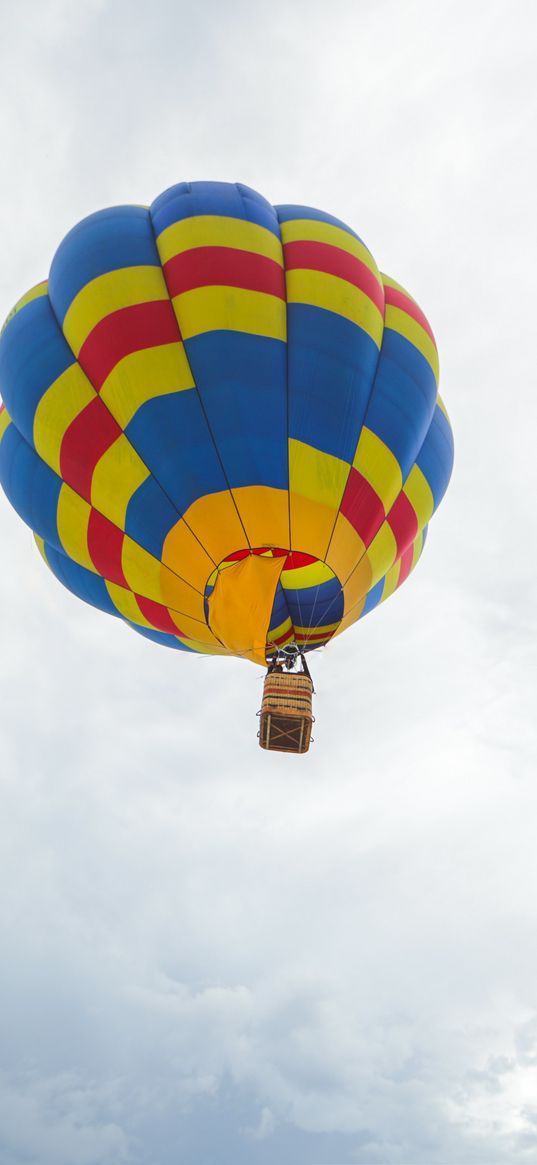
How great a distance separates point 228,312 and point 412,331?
6.26 feet

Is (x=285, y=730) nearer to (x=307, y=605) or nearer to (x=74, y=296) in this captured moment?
→ (x=307, y=605)

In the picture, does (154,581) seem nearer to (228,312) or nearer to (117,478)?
(117,478)

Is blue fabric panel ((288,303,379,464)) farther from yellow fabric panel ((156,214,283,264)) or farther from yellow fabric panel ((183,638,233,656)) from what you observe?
yellow fabric panel ((183,638,233,656))

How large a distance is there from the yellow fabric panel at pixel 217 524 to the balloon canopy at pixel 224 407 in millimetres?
11

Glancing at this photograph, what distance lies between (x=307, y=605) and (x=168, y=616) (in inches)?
49.1

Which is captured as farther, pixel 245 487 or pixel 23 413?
pixel 23 413

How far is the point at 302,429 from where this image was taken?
7.49m

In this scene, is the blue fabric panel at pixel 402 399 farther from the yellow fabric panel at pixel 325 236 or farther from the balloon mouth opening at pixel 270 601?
the balloon mouth opening at pixel 270 601

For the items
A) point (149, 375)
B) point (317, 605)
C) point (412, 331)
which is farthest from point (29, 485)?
point (412, 331)

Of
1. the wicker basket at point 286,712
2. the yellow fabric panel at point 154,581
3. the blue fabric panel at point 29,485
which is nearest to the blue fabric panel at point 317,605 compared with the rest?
the wicker basket at point 286,712

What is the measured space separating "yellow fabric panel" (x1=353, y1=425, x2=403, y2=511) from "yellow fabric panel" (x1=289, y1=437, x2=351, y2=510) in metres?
0.24

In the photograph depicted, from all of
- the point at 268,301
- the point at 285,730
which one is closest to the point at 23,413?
the point at 268,301

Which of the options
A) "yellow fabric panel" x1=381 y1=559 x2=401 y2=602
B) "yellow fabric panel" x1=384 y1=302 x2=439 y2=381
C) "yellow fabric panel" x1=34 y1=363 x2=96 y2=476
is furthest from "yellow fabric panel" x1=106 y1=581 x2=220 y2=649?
"yellow fabric panel" x1=384 y1=302 x2=439 y2=381

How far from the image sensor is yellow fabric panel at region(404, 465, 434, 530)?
344 inches
